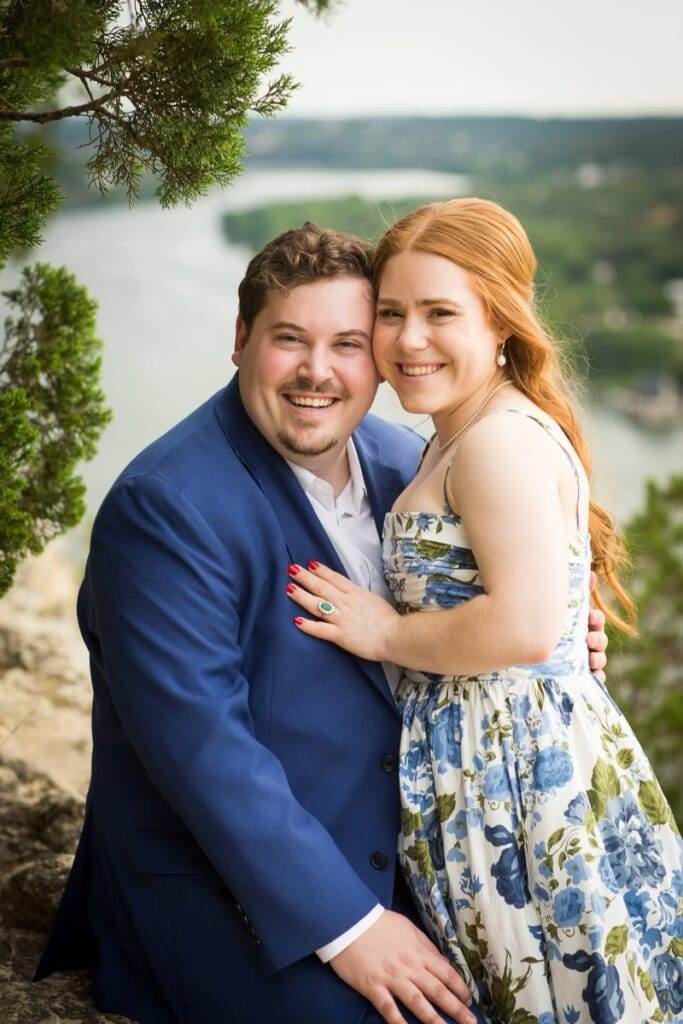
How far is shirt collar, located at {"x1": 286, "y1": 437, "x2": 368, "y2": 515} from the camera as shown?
2191 mm

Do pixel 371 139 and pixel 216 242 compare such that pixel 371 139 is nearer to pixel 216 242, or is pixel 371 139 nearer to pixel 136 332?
pixel 216 242

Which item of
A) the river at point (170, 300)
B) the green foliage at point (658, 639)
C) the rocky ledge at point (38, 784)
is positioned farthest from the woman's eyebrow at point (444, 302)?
the river at point (170, 300)

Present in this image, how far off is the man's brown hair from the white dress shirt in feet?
1.08

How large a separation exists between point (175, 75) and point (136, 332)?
5512 mm

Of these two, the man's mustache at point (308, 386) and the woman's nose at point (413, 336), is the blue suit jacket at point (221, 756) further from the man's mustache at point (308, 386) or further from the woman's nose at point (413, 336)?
the woman's nose at point (413, 336)

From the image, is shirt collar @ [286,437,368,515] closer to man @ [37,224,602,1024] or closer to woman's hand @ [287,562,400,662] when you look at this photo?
man @ [37,224,602,1024]

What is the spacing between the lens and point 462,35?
762 centimetres

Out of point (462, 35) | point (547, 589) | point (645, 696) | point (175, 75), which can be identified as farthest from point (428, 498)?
point (462, 35)

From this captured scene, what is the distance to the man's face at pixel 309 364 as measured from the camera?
6.85 feet

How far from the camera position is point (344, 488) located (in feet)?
7.56

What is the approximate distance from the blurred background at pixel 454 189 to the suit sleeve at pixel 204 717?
12.8ft

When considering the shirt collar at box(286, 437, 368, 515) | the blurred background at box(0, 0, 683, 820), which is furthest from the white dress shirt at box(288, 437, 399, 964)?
the blurred background at box(0, 0, 683, 820)

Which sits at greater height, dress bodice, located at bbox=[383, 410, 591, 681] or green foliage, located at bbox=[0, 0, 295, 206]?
green foliage, located at bbox=[0, 0, 295, 206]

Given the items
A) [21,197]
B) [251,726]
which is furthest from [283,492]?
[21,197]
